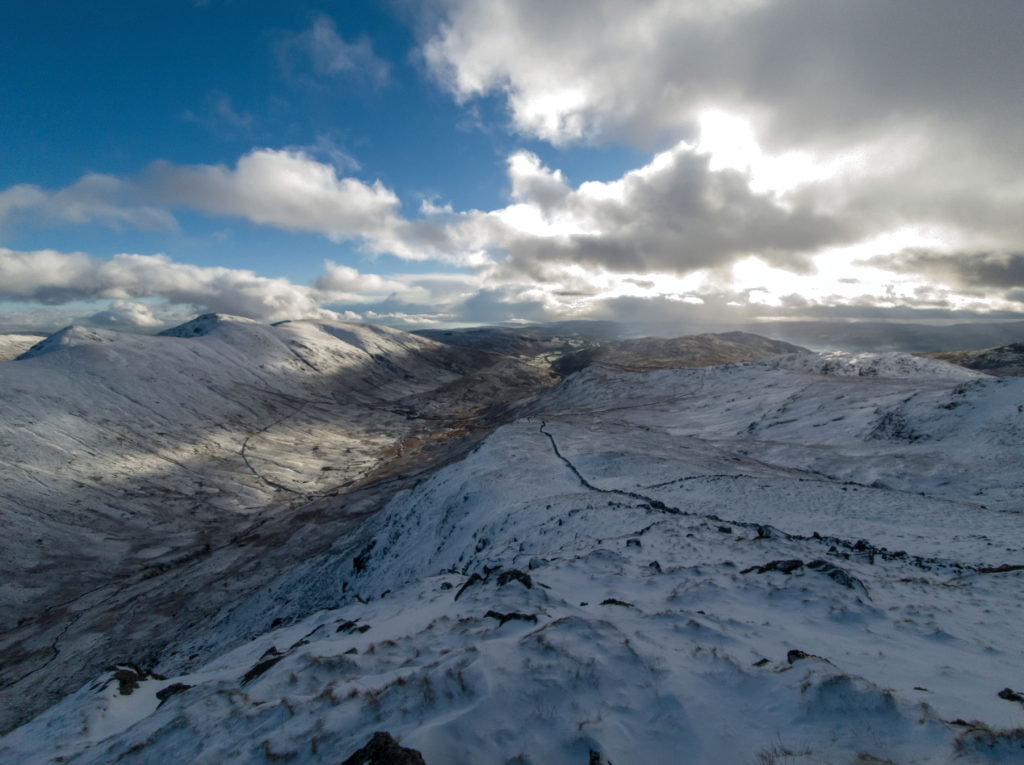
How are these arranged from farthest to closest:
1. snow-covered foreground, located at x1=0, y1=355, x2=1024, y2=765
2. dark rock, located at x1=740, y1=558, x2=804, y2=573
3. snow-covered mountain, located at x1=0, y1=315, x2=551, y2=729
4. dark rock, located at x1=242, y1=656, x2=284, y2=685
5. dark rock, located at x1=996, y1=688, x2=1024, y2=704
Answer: snow-covered mountain, located at x1=0, y1=315, x2=551, y2=729, dark rock, located at x1=740, y1=558, x2=804, y2=573, dark rock, located at x1=242, y1=656, x2=284, y2=685, dark rock, located at x1=996, y1=688, x2=1024, y2=704, snow-covered foreground, located at x1=0, y1=355, x2=1024, y2=765

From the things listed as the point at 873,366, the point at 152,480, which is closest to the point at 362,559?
the point at 152,480

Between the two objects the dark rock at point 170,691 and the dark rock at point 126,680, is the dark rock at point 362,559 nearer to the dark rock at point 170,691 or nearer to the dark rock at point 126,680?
the dark rock at point 126,680

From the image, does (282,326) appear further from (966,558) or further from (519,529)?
(966,558)

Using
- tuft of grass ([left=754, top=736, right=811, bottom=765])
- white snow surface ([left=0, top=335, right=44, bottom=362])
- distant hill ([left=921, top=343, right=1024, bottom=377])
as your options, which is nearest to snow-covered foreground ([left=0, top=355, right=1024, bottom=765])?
tuft of grass ([left=754, top=736, right=811, bottom=765])

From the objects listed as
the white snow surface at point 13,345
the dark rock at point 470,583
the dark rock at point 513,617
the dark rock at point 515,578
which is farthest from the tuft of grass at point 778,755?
the white snow surface at point 13,345

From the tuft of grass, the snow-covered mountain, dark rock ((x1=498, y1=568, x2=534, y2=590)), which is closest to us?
the tuft of grass

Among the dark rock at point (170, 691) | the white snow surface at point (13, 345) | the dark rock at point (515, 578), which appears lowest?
the dark rock at point (170, 691)

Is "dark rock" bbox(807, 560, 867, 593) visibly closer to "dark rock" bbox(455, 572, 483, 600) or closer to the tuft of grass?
the tuft of grass
